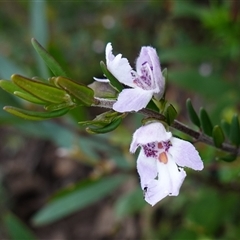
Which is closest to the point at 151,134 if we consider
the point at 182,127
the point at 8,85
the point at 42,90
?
the point at 182,127

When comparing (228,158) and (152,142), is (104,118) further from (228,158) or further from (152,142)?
(228,158)

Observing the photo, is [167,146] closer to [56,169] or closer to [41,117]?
[41,117]

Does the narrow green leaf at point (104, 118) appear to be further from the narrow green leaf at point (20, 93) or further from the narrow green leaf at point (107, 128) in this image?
the narrow green leaf at point (20, 93)

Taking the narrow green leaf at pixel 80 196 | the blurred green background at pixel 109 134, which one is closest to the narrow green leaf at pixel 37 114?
the blurred green background at pixel 109 134

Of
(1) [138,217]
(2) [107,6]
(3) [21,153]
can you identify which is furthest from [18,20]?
(1) [138,217]

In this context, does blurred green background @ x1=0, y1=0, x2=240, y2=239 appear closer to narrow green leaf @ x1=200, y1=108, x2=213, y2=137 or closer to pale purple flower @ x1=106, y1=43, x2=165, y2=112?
narrow green leaf @ x1=200, y1=108, x2=213, y2=137

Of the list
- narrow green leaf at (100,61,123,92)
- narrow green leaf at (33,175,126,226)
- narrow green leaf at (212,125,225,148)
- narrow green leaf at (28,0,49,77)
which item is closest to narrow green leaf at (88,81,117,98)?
narrow green leaf at (100,61,123,92)

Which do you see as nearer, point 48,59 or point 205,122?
point 48,59
